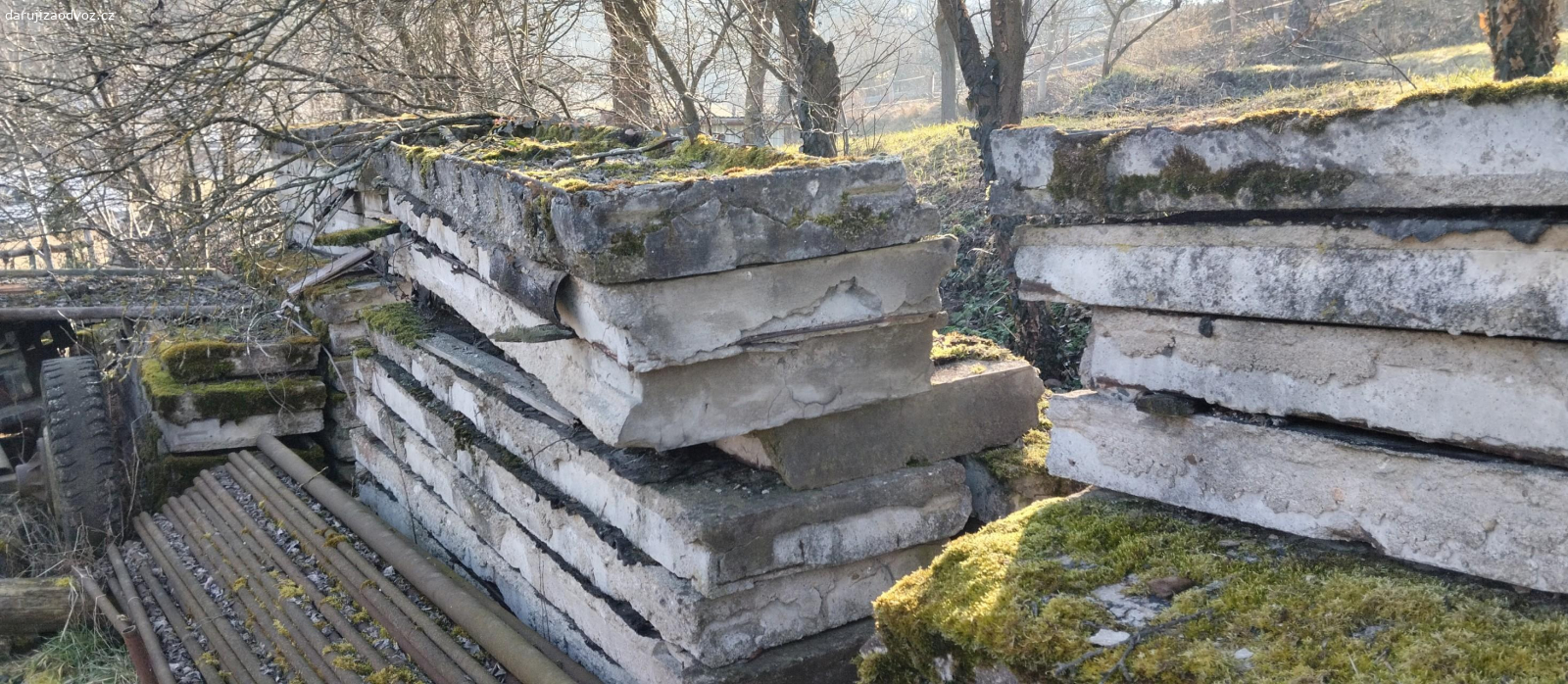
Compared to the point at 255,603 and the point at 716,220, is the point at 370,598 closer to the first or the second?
the point at 255,603

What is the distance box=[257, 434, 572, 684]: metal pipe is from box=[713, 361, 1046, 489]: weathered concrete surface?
848 mm

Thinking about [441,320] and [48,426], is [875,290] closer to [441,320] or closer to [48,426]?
[441,320]

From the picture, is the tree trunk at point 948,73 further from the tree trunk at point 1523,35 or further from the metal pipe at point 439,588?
the metal pipe at point 439,588

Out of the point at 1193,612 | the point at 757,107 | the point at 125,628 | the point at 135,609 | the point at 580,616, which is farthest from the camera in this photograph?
the point at 757,107

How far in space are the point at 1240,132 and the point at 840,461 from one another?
1375 mm

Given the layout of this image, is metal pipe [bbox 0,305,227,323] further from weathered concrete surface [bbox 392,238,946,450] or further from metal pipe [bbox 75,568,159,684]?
weathered concrete surface [bbox 392,238,946,450]

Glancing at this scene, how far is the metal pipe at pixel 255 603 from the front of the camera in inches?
149

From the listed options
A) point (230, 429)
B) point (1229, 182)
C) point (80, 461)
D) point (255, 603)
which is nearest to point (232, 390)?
point (230, 429)

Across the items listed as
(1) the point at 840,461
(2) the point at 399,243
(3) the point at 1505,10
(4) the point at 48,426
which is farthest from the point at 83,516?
(3) the point at 1505,10

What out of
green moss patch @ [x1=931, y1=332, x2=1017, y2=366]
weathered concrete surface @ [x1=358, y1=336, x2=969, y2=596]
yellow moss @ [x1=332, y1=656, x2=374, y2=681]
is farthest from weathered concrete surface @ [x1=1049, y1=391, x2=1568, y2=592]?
yellow moss @ [x1=332, y1=656, x2=374, y2=681]

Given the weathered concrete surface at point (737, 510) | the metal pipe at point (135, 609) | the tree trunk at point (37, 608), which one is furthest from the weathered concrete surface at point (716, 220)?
the tree trunk at point (37, 608)

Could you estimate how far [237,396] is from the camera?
603cm

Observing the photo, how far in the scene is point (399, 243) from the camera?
4.98 meters

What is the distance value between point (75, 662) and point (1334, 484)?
5.26 m
